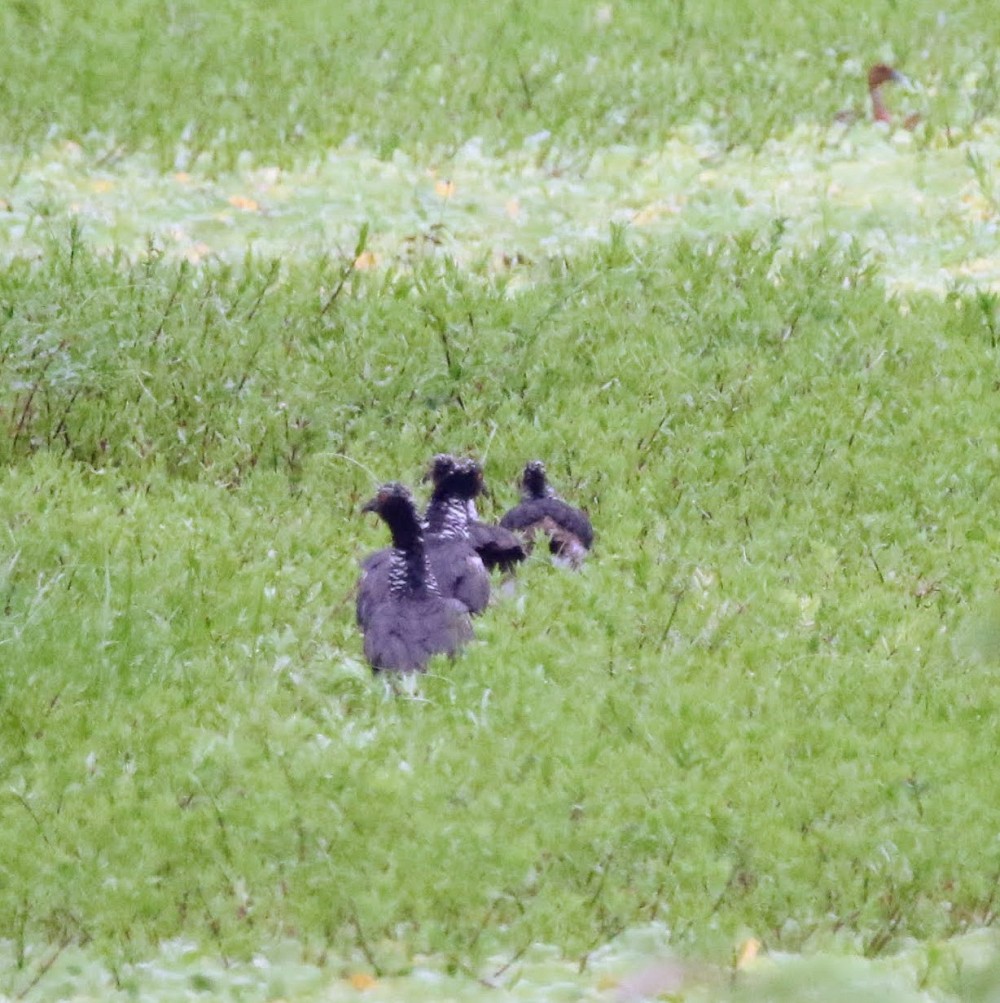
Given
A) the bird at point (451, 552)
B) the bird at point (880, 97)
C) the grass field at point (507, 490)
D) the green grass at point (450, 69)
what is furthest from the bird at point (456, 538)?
the bird at point (880, 97)

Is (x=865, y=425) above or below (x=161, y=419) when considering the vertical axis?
Answer: above

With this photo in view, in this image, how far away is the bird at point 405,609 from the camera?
718 cm

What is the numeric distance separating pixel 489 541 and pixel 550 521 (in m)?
0.46

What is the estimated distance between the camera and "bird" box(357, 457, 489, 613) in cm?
772

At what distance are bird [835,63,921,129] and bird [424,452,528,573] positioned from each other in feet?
27.3

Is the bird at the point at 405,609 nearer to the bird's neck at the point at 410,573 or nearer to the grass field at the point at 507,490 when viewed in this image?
the bird's neck at the point at 410,573

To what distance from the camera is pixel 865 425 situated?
33.7 ft

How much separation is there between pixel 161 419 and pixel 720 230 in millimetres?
4859

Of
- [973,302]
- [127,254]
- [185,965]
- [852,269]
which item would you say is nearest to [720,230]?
[852,269]

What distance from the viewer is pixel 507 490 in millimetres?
9609

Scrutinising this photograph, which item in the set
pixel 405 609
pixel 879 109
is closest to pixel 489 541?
pixel 405 609

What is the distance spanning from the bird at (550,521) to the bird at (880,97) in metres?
7.72

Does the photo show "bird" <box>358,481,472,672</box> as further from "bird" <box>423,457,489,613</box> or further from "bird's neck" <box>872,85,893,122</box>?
"bird's neck" <box>872,85,893,122</box>

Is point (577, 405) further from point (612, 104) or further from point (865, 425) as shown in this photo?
point (612, 104)
